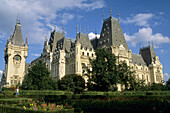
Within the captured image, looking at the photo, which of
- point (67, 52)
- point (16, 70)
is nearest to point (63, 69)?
point (67, 52)

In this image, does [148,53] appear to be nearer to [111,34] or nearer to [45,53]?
[111,34]

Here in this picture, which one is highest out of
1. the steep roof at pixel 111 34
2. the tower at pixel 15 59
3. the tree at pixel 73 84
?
the steep roof at pixel 111 34

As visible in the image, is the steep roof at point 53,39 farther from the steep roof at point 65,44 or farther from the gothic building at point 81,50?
the steep roof at point 65,44

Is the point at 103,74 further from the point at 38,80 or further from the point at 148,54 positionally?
the point at 148,54

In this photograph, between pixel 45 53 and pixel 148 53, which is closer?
pixel 45 53

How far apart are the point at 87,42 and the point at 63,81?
67.4ft

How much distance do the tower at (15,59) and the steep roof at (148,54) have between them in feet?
164

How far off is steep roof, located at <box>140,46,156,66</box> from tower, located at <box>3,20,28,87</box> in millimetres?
50050

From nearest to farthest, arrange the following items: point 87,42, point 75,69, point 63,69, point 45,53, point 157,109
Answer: point 157,109 < point 75,69 < point 63,69 < point 87,42 < point 45,53

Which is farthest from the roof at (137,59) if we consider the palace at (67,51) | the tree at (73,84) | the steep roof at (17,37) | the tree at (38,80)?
the steep roof at (17,37)

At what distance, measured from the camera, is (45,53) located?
205 feet

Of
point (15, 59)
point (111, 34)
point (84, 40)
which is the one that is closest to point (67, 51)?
point (84, 40)

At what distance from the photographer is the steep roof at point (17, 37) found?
59.7 m

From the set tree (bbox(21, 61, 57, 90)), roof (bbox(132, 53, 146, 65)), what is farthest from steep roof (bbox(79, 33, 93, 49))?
roof (bbox(132, 53, 146, 65))
